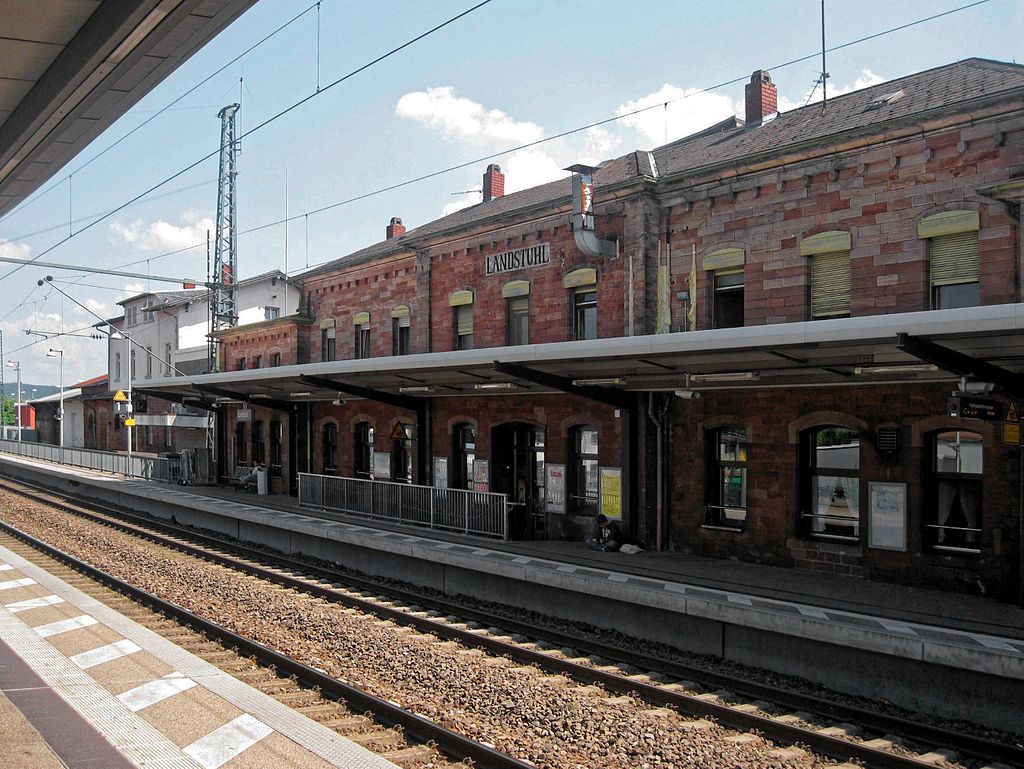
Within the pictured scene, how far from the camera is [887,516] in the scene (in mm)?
12133

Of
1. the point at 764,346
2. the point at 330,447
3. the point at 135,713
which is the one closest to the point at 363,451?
the point at 330,447

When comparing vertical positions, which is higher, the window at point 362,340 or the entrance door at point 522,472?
the window at point 362,340

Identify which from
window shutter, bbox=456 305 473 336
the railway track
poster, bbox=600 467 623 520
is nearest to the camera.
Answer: the railway track

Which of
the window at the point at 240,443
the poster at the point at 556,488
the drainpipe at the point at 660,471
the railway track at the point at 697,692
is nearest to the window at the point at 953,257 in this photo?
the drainpipe at the point at 660,471

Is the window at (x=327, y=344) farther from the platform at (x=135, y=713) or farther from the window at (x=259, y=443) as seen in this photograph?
the platform at (x=135, y=713)

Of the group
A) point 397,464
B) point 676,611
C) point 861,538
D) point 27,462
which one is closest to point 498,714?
point 676,611

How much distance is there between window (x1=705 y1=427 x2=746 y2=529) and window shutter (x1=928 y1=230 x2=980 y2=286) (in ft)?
13.0

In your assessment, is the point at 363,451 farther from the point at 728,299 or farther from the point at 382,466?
the point at 728,299

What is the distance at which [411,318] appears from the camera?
2155 centimetres

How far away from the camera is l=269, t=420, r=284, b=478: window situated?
88.6ft

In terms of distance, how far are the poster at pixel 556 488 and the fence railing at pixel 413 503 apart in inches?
62.2

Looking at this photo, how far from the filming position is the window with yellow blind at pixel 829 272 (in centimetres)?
1298

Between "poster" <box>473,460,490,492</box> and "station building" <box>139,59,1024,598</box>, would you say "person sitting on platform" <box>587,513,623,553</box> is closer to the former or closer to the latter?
"station building" <box>139,59,1024,598</box>

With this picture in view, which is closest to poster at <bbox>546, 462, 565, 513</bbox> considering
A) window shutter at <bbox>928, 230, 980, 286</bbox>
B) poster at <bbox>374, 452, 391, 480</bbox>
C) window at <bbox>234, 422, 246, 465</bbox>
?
poster at <bbox>374, 452, 391, 480</bbox>
